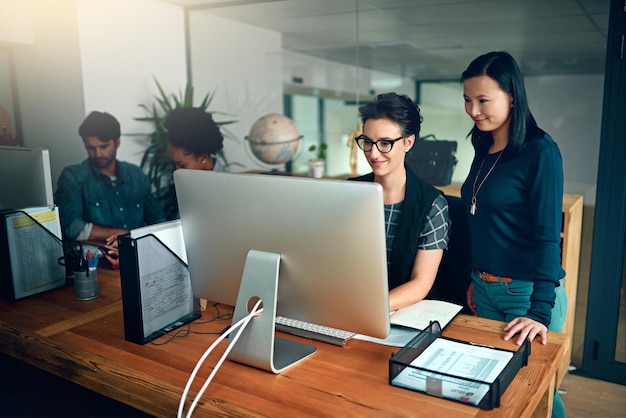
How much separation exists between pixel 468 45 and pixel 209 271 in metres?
2.40

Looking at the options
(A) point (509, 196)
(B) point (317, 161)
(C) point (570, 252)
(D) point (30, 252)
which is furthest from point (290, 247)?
(B) point (317, 161)

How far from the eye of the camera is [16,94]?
3066 millimetres

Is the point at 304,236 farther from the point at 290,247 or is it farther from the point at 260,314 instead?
the point at 260,314

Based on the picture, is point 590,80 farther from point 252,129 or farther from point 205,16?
point 205,16

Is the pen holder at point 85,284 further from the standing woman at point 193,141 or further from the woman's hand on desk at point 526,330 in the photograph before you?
the woman's hand on desk at point 526,330

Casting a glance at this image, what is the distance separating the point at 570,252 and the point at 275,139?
2070mm

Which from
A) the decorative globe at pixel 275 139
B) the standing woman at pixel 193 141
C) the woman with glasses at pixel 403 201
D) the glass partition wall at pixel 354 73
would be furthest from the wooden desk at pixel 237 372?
the decorative globe at pixel 275 139

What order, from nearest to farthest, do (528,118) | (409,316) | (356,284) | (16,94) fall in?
(356,284) < (409,316) < (528,118) < (16,94)

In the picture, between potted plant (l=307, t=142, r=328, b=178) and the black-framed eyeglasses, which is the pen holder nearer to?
the black-framed eyeglasses

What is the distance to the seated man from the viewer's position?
319 cm

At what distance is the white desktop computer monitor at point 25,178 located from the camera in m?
2.00

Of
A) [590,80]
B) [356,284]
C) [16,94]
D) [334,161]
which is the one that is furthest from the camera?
[334,161]

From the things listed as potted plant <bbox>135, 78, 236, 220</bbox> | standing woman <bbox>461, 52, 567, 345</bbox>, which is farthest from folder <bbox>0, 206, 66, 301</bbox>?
potted plant <bbox>135, 78, 236, 220</bbox>

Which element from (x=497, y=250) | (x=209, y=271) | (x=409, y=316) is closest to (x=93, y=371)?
(x=209, y=271)
